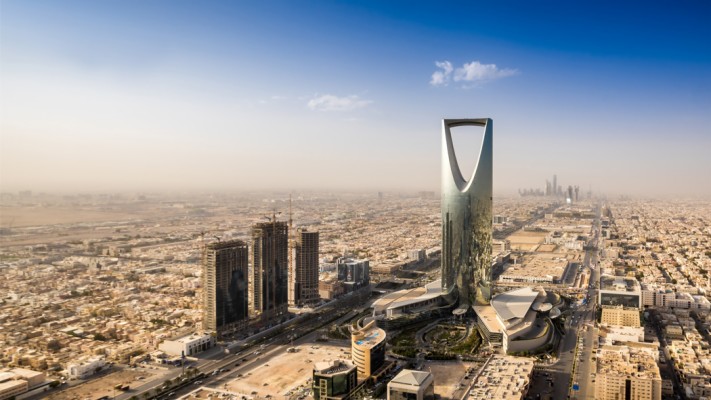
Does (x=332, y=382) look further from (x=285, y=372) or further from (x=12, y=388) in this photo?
(x=12, y=388)

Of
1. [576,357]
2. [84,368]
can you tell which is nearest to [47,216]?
[84,368]

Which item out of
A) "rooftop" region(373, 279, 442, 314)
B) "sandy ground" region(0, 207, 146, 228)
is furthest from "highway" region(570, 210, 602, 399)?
"sandy ground" region(0, 207, 146, 228)

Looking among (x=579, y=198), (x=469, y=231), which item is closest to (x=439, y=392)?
(x=469, y=231)

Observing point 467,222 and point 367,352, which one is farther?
point 467,222

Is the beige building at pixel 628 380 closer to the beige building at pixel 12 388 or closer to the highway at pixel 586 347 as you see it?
the highway at pixel 586 347

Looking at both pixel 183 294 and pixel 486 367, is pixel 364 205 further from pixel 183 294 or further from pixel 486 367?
pixel 486 367

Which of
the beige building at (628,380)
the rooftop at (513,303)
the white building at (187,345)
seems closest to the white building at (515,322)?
the rooftop at (513,303)
